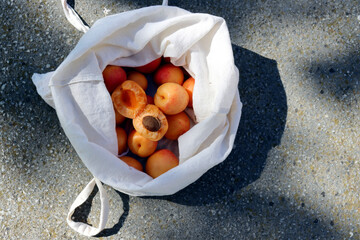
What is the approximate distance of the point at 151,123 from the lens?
3.72 feet

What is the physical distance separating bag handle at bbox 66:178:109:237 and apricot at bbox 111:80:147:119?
277mm

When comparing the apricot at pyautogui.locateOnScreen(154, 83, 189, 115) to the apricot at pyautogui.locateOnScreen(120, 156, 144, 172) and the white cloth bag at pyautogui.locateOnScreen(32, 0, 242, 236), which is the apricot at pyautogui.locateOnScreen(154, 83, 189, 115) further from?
the apricot at pyautogui.locateOnScreen(120, 156, 144, 172)

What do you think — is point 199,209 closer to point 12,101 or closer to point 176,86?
point 176,86

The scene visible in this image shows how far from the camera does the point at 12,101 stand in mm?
1313

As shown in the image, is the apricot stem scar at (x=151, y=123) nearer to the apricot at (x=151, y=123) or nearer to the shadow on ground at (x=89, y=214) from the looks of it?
the apricot at (x=151, y=123)

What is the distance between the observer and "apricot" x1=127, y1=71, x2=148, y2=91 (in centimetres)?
126

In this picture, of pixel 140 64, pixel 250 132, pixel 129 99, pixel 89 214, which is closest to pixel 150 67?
pixel 140 64

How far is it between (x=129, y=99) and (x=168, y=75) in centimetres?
17

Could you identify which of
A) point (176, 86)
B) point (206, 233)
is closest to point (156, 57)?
point (176, 86)

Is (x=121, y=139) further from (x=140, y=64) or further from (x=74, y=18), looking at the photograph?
(x=74, y=18)

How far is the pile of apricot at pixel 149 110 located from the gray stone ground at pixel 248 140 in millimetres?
189

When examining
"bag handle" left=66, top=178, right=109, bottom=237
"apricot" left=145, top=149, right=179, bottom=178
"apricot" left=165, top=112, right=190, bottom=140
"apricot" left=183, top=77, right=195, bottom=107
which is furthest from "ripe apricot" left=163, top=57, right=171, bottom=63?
"bag handle" left=66, top=178, right=109, bottom=237

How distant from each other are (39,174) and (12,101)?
0.30 m

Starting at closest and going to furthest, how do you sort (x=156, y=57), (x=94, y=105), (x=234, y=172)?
(x=94, y=105), (x=156, y=57), (x=234, y=172)
